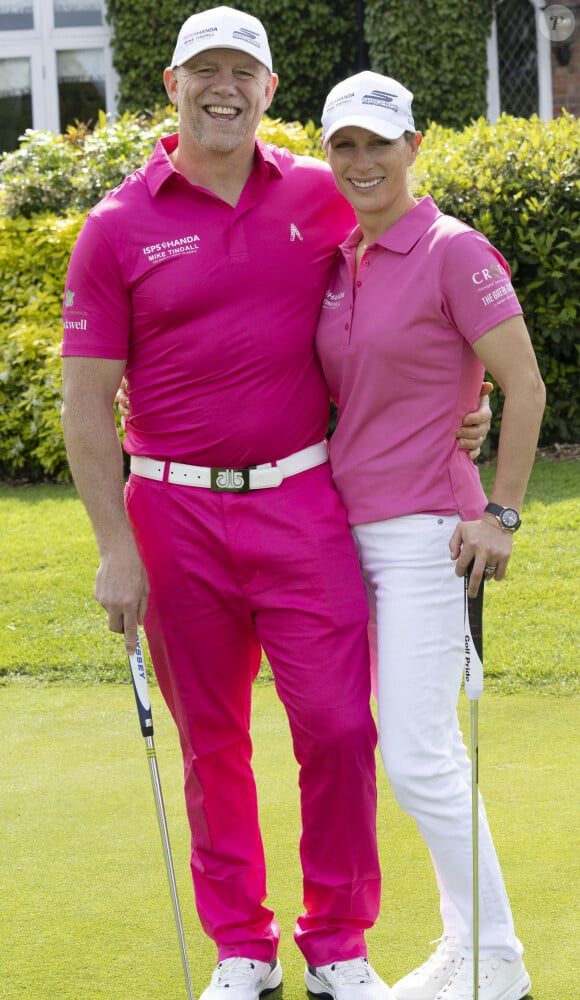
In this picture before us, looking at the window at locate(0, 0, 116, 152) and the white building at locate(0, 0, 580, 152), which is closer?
the white building at locate(0, 0, 580, 152)

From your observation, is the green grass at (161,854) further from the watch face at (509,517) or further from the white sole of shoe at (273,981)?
the watch face at (509,517)

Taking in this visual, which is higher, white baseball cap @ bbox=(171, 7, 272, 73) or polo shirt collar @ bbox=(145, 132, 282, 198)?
white baseball cap @ bbox=(171, 7, 272, 73)

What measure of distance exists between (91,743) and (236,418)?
7.06 ft

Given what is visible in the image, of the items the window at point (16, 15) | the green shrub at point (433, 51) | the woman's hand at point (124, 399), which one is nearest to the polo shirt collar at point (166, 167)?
the woman's hand at point (124, 399)

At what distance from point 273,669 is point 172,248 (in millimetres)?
1029

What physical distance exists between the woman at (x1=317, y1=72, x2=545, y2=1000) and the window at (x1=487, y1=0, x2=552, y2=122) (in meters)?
12.4

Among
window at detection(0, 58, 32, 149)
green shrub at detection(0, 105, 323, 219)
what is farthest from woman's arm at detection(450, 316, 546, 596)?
window at detection(0, 58, 32, 149)

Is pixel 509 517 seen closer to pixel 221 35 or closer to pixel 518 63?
pixel 221 35

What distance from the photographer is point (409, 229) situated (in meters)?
3.14

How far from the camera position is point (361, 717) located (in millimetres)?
3180

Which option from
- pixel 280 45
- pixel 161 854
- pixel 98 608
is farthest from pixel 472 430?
pixel 280 45

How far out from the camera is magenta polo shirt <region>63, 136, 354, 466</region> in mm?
3176

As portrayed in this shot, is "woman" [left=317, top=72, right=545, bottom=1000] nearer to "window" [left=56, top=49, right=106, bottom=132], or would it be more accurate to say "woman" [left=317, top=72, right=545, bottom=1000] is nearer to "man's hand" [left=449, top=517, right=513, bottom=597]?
"man's hand" [left=449, top=517, right=513, bottom=597]

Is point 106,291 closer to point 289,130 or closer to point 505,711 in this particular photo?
point 505,711
